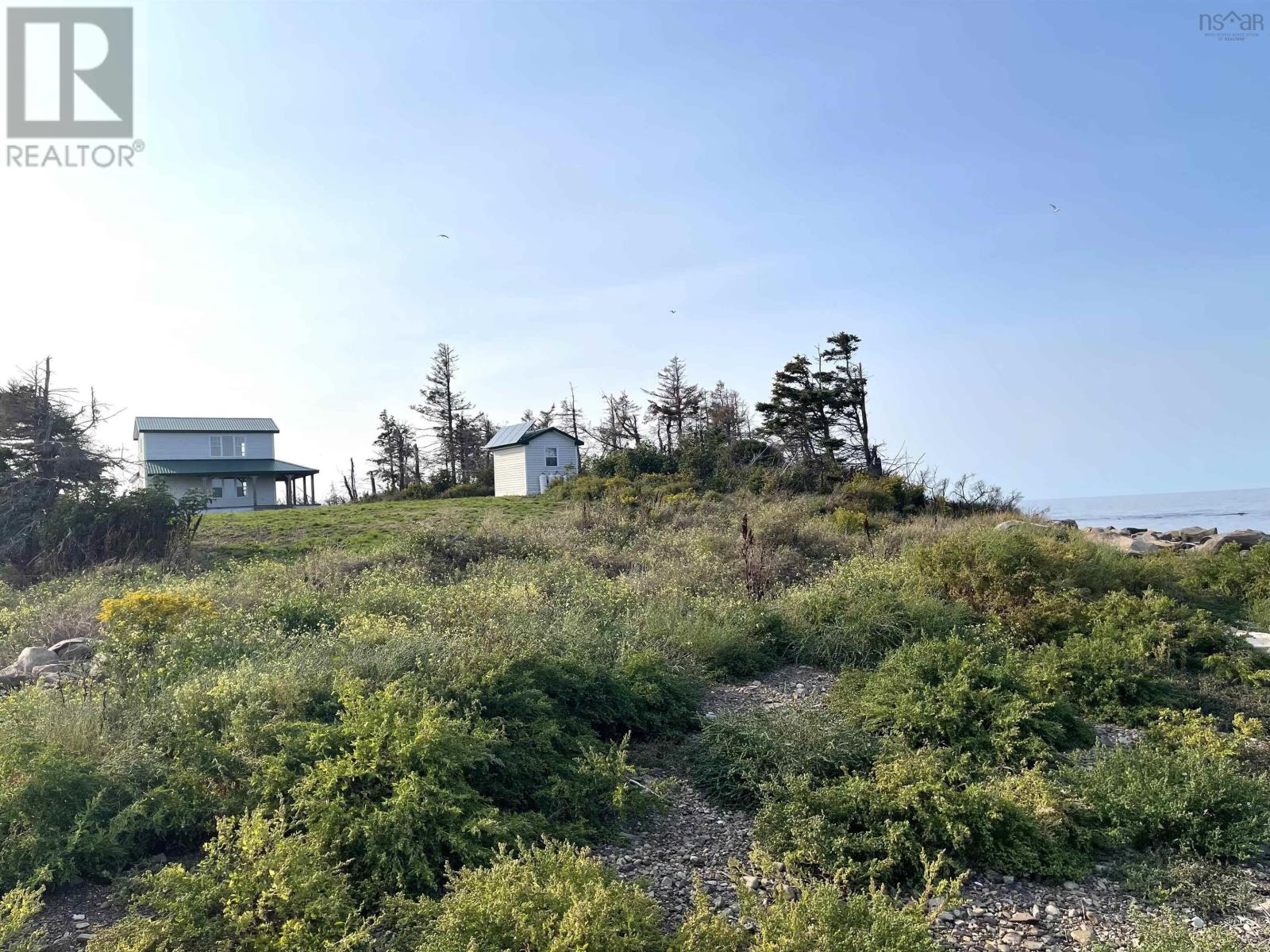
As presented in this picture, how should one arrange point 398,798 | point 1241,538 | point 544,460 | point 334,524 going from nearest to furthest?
1. point 398,798
2. point 1241,538
3. point 334,524
4. point 544,460

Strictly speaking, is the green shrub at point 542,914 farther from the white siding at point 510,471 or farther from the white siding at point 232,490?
the white siding at point 232,490

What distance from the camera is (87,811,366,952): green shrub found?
117 inches

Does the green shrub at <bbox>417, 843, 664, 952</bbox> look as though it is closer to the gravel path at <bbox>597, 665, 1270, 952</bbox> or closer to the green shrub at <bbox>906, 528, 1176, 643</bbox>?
the gravel path at <bbox>597, 665, 1270, 952</bbox>

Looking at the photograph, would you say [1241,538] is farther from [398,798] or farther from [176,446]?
[176,446]

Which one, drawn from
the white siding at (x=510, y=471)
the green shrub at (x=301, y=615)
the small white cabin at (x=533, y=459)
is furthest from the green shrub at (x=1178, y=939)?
the white siding at (x=510, y=471)

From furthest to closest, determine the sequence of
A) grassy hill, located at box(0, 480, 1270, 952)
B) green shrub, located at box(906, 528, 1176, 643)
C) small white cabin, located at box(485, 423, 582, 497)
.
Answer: small white cabin, located at box(485, 423, 582, 497), green shrub, located at box(906, 528, 1176, 643), grassy hill, located at box(0, 480, 1270, 952)

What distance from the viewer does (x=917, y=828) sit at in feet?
13.0

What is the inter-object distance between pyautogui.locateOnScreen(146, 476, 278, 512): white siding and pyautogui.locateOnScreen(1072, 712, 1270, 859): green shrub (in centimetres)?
3063

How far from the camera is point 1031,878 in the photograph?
3.88m

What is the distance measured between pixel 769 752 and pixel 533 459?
26.1 m

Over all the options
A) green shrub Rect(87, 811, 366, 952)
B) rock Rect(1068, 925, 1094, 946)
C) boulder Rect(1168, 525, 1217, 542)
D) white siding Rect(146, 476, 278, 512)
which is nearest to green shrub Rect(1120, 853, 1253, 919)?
rock Rect(1068, 925, 1094, 946)

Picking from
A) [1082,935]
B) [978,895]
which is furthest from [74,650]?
[1082,935]

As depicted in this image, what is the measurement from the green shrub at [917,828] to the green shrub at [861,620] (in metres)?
2.92

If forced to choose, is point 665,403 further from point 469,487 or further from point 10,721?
point 10,721
